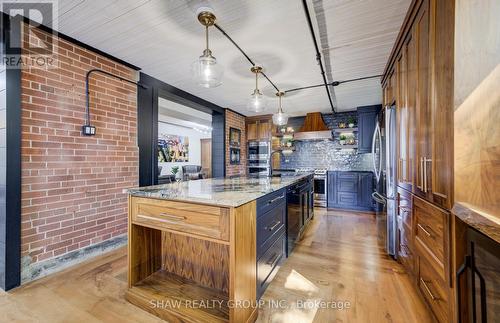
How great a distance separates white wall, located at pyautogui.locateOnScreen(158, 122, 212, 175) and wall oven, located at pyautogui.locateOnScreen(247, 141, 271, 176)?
301 centimetres

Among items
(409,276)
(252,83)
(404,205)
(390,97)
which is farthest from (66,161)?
(390,97)

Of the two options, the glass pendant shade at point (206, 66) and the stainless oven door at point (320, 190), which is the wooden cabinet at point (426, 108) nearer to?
the glass pendant shade at point (206, 66)

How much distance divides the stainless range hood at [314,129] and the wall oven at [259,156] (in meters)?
0.81

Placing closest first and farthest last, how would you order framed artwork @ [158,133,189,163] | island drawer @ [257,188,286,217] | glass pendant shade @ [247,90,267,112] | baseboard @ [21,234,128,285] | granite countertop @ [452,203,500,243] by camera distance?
granite countertop @ [452,203,500,243] → island drawer @ [257,188,286,217] → baseboard @ [21,234,128,285] → glass pendant shade @ [247,90,267,112] → framed artwork @ [158,133,189,163]

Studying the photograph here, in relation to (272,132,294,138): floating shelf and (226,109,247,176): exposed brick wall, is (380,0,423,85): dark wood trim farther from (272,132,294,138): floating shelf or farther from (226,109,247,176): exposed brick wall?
(226,109,247,176): exposed brick wall

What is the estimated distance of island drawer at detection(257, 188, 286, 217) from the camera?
146 cm

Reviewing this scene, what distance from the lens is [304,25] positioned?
1831mm

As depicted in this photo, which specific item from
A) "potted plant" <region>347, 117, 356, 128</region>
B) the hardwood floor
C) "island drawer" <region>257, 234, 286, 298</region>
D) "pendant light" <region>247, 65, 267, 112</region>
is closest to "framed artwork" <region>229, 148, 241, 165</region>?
"pendant light" <region>247, 65, 267, 112</region>

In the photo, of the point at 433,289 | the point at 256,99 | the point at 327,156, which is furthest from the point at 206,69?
the point at 327,156

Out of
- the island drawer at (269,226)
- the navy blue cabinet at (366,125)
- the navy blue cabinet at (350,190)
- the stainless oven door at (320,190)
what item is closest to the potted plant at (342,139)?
the navy blue cabinet at (366,125)

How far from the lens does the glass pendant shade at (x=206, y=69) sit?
1.63 metres

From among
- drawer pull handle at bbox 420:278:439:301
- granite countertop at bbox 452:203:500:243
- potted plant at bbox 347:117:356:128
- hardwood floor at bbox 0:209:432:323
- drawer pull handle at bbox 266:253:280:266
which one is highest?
potted plant at bbox 347:117:356:128

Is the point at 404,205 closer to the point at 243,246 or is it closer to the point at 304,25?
the point at 243,246

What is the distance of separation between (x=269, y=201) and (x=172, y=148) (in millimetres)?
Answer: 6265
